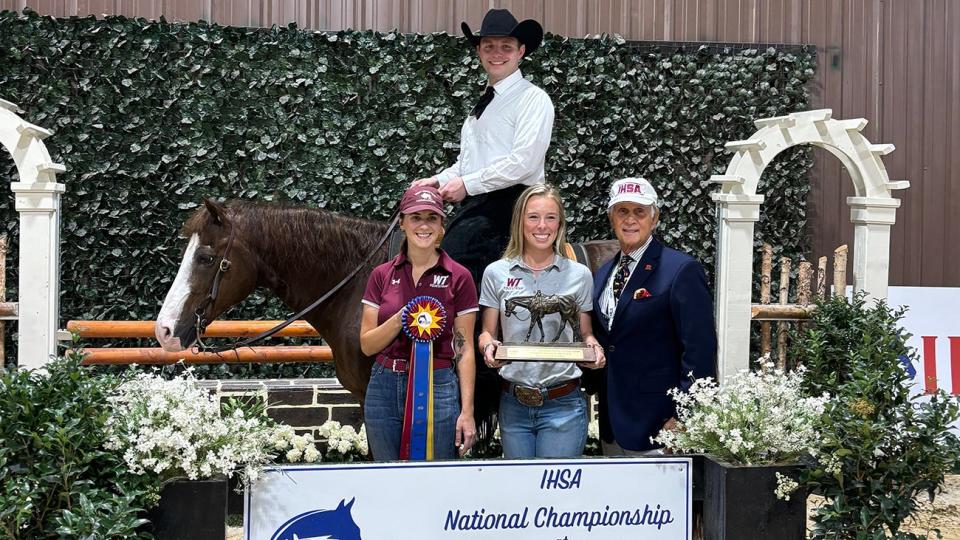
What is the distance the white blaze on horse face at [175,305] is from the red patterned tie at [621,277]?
195cm

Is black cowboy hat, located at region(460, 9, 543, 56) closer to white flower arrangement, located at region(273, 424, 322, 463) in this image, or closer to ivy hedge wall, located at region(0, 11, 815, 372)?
white flower arrangement, located at region(273, 424, 322, 463)

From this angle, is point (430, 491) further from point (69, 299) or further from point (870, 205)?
point (69, 299)

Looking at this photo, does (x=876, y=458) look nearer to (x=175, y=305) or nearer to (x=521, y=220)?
(x=521, y=220)

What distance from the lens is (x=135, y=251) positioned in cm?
662

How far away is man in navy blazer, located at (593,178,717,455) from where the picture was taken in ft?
10.6

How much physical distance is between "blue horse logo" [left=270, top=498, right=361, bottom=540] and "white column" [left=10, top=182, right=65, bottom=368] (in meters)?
2.70

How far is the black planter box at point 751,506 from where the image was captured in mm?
2861

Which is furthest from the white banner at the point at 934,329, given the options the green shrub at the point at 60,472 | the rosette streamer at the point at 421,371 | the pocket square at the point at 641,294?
the green shrub at the point at 60,472

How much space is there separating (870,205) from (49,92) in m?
6.02

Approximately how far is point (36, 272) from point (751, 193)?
166 inches

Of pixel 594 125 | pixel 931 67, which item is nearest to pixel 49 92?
pixel 594 125

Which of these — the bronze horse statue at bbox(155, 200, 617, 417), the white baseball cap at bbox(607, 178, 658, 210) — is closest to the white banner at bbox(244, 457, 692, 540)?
the white baseball cap at bbox(607, 178, 658, 210)

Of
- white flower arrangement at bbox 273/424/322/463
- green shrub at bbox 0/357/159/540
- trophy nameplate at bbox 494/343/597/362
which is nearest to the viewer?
green shrub at bbox 0/357/159/540

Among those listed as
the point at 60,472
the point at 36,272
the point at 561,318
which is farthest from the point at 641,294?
the point at 36,272
